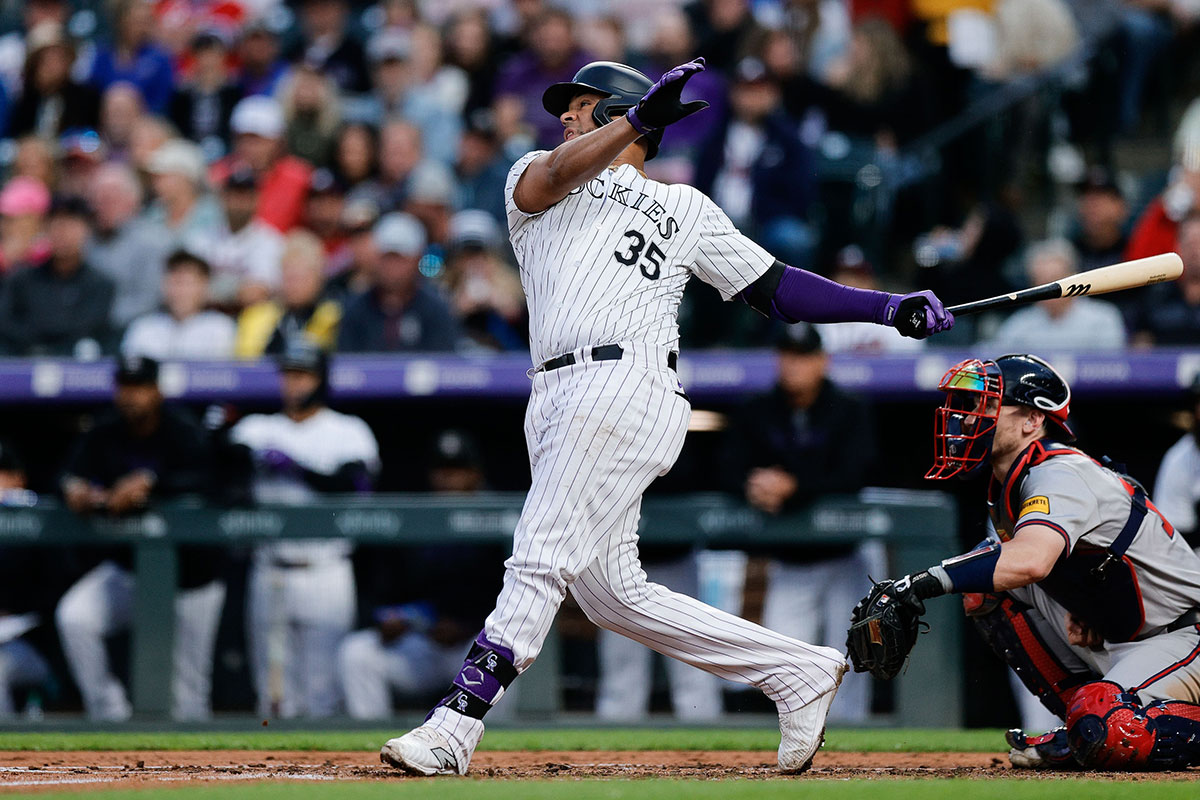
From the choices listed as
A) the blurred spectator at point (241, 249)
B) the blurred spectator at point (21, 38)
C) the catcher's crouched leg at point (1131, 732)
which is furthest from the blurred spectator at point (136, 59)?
the catcher's crouched leg at point (1131, 732)

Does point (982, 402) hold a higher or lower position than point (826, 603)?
higher

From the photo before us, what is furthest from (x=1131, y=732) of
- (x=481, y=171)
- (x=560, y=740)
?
(x=481, y=171)

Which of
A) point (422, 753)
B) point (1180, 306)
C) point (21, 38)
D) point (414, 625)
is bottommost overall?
point (422, 753)

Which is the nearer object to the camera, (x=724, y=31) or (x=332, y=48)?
(x=724, y=31)

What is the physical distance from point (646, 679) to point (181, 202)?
4234 millimetres

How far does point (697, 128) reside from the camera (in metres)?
9.15

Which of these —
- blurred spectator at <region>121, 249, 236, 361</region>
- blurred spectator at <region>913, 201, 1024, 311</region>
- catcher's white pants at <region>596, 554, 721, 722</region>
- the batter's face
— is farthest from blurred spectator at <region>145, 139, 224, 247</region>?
the batter's face

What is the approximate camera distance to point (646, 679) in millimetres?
6527

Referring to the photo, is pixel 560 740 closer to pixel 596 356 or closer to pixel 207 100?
pixel 596 356

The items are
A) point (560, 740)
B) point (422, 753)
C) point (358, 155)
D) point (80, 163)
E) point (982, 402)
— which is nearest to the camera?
point (422, 753)

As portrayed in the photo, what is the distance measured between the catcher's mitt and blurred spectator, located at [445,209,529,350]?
3.66 metres

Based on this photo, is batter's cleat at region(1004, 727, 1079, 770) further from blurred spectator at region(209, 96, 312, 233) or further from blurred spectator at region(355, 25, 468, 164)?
blurred spectator at region(355, 25, 468, 164)

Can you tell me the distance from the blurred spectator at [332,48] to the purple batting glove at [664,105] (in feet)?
22.2

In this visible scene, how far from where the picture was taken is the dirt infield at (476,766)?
417 centimetres
